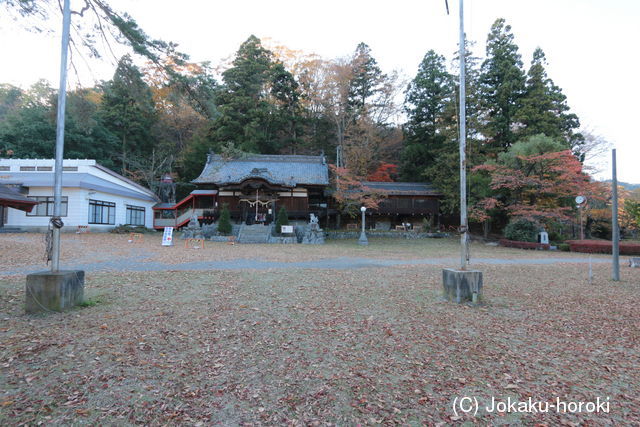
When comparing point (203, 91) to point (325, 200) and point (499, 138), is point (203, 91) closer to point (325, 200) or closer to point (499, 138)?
point (325, 200)

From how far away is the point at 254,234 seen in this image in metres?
19.1

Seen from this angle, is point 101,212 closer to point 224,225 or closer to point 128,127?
point 224,225

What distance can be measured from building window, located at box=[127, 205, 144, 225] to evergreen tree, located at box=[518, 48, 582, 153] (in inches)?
1217

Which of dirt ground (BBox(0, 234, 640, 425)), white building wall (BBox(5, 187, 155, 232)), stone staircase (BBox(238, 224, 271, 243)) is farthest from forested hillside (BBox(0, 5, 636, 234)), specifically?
dirt ground (BBox(0, 234, 640, 425))

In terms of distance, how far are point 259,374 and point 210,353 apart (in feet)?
2.57

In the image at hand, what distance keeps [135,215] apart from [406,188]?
22698 mm

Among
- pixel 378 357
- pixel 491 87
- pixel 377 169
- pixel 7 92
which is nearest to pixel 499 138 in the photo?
pixel 491 87

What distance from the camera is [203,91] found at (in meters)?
5.96

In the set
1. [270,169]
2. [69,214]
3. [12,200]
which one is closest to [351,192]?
[270,169]

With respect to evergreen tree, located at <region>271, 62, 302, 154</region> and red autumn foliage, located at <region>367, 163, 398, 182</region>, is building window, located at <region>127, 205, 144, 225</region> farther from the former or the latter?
red autumn foliage, located at <region>367, 163, 398, 182</region>

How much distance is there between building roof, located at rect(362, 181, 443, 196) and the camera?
25.0 m

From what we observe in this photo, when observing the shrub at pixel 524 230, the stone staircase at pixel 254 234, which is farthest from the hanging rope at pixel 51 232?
the shrub at pixel 524 230

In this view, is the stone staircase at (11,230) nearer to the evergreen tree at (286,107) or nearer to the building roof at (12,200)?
the building roof at (12,200)

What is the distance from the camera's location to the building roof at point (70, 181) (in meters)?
19.4
